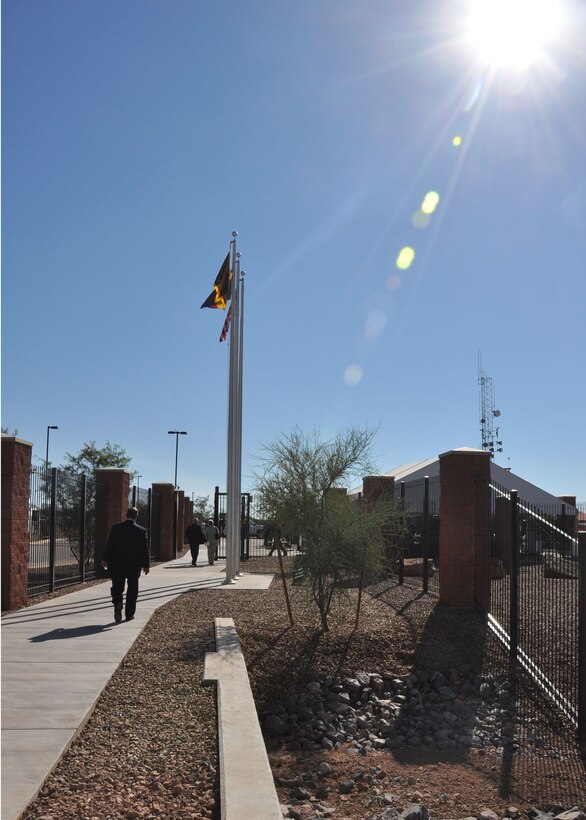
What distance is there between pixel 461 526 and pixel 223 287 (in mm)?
9091

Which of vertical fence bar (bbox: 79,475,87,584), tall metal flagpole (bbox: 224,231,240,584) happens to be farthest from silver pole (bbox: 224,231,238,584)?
vertical fence bar (bbox: 79,475,87,584)

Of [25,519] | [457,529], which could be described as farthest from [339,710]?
[25,519]

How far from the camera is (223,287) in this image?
727 inches

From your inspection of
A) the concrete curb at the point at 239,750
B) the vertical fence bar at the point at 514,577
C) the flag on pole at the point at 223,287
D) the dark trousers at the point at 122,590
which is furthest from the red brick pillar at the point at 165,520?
the vertical fence bar at the point at 514,577

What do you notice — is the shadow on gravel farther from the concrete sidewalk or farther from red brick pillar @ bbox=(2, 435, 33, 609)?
red brick pillar @ bbox=(2, 435, 33, 609)

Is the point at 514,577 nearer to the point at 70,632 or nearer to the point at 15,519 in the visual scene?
the point at 70,632

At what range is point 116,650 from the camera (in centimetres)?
880

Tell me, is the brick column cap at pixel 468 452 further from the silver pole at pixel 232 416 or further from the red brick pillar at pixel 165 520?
the red brick pillar at pixel 165 520

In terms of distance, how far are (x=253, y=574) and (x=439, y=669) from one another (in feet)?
39.2

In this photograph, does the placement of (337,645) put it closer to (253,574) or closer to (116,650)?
(116,650)

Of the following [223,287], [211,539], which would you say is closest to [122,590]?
[223,287]

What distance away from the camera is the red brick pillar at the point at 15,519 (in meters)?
11.8

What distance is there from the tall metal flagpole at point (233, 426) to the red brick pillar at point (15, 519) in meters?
6.01

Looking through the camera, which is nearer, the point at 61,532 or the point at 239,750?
the point at 239,750
